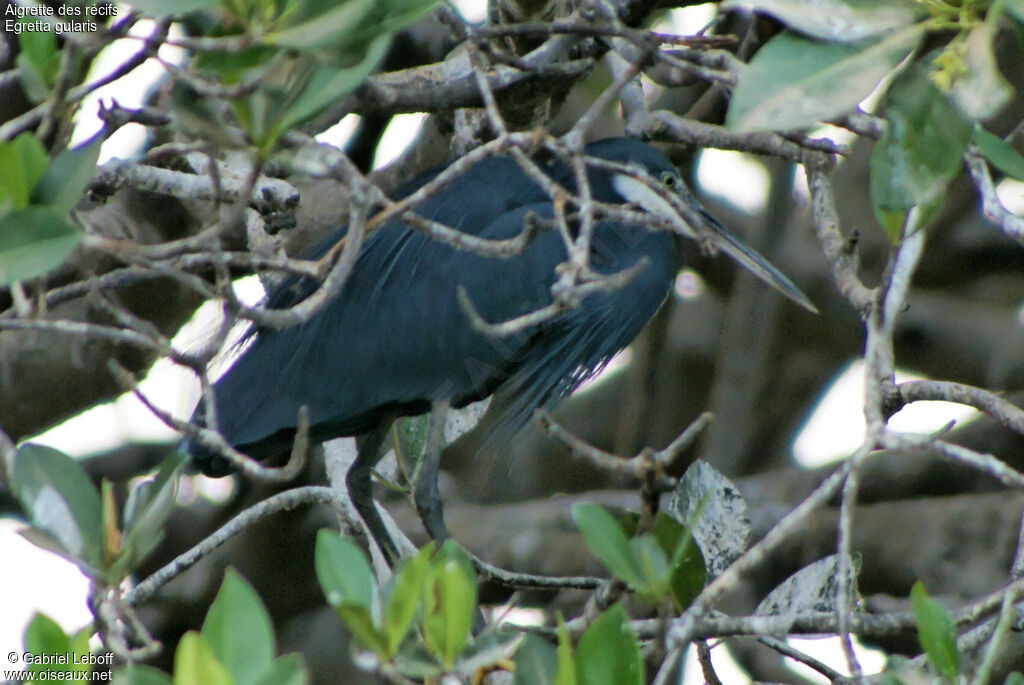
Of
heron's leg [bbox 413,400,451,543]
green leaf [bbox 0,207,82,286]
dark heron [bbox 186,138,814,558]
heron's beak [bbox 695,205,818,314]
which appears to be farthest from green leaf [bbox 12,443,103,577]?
heron's beak [bbox 695,205,818,314]

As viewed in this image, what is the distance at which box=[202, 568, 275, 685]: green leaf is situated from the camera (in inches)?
40.3

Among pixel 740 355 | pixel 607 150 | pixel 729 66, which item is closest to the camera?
pixel 729 66

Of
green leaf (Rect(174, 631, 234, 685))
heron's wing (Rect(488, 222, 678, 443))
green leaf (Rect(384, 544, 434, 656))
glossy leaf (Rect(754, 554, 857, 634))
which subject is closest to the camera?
green leaf (Rect(174, 631, 234, 685))

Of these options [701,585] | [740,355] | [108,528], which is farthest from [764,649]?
[108,528]

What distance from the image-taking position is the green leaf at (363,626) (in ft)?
3.22

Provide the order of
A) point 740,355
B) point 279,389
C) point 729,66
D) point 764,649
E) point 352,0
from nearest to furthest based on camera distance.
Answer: point 352,0 < point 729,66 < point 279,389 < point 764,649 < point 740,355

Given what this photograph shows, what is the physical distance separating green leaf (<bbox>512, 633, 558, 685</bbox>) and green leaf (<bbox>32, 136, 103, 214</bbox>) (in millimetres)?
596

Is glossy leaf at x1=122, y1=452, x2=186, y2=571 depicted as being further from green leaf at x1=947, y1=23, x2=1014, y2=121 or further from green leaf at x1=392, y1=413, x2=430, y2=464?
green leaf at x1=392, y1=413, x2=430, y2=464

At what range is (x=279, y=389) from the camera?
7.89ft

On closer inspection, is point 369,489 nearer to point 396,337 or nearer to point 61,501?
point 396,337

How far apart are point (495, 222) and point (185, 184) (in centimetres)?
70

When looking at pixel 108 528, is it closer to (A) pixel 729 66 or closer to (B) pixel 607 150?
(A) pixel 729 66

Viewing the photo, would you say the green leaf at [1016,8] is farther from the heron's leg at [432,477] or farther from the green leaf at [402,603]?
the heron's leg at [432,477]

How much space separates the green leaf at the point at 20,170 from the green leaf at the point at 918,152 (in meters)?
0.78
